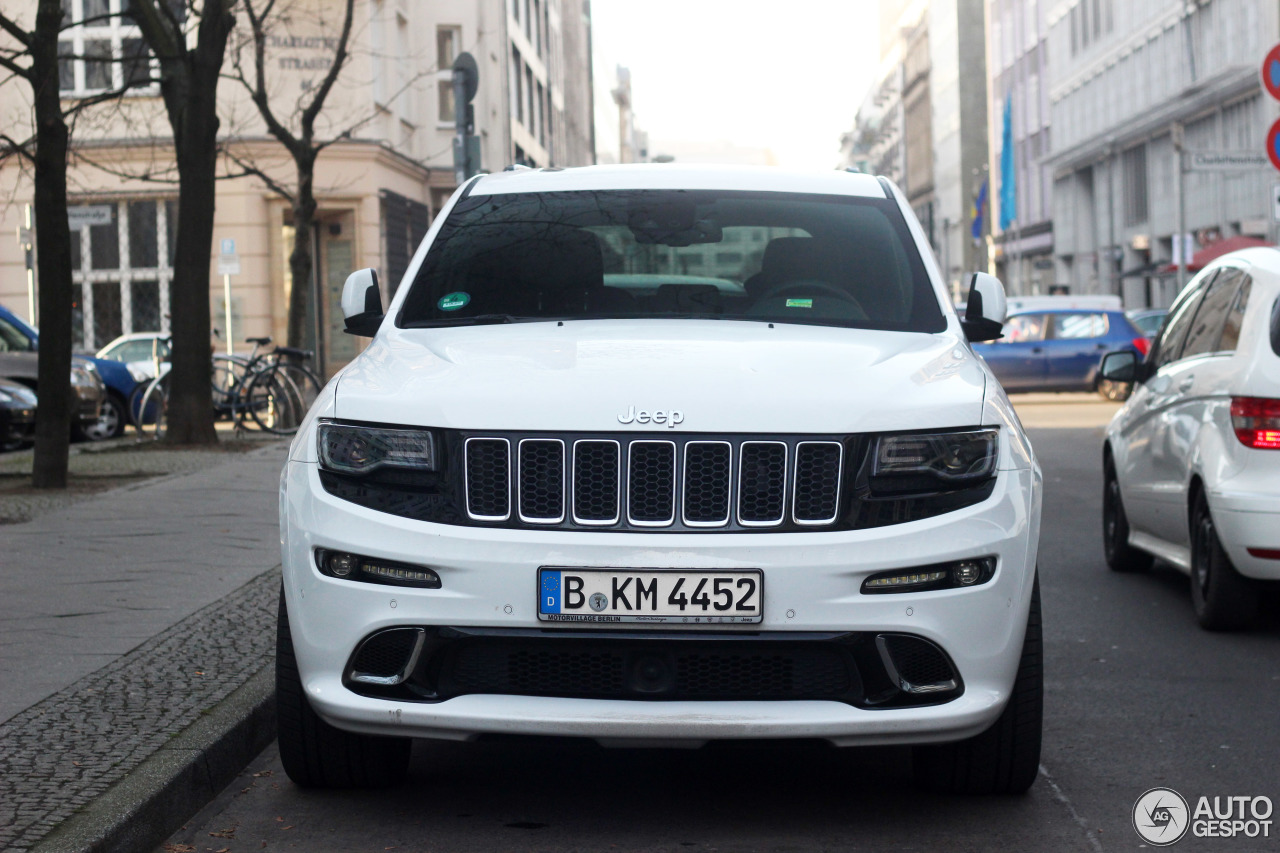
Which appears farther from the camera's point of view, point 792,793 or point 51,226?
point 51,226

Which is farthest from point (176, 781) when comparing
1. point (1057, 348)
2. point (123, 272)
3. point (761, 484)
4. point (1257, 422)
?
point (123, 272)

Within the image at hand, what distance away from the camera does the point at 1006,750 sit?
4.67 meters

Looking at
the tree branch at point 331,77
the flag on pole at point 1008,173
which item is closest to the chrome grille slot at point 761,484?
the tree branch at point 331,77

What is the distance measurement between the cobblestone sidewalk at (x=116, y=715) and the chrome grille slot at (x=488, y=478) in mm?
1185

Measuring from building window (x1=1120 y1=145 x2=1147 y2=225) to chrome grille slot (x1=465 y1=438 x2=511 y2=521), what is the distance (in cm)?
6076

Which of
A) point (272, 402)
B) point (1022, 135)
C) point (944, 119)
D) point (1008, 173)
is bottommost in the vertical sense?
point (272, 402)

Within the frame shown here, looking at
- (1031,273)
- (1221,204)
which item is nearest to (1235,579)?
(1221,204)

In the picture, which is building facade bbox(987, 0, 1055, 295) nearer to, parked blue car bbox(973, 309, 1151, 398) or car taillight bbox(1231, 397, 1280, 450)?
parked blue car bbox(973, 309, 1151, 398)

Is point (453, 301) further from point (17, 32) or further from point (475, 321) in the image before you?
point (17, 32)

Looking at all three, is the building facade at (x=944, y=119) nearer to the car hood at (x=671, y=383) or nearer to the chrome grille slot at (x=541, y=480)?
the car hood at (x=671, y=383)

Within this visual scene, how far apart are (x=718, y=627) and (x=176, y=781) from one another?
1504 mm

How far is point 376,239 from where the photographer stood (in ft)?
115

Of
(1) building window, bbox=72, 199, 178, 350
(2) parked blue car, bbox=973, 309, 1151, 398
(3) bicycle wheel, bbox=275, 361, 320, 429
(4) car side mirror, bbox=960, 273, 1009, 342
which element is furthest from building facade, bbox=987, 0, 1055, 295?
(4) car side mirror, bbox=960, 273, 1009, 342

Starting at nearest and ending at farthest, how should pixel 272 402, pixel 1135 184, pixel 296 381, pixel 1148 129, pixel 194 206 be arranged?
pixel 194 206 < pixel 272 402 < pixel 296 381 < pixel 1148 129 < pixel 1135 184
